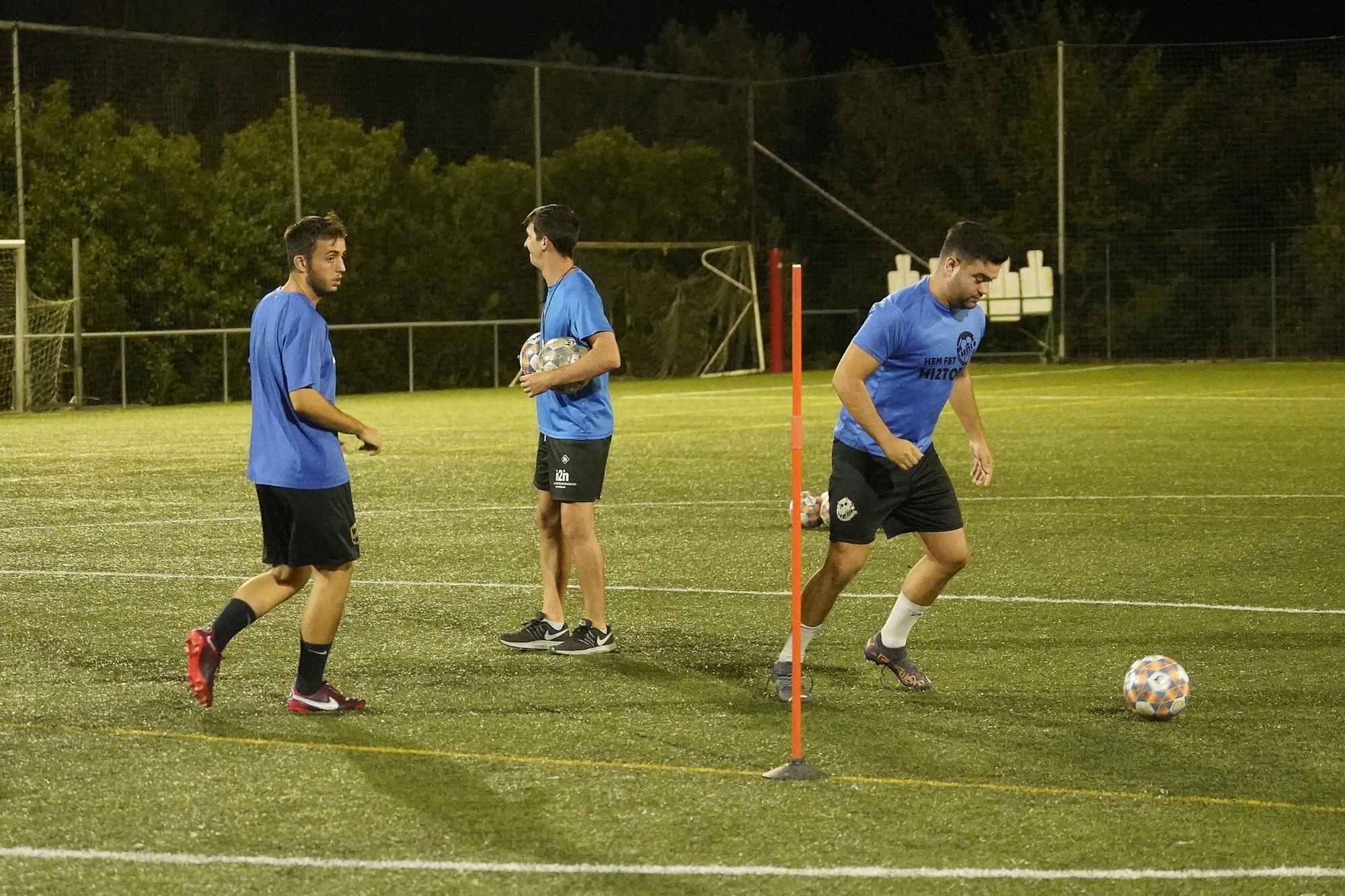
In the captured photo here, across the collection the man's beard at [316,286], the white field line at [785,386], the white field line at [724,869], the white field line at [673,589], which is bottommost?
the white field line at [724,869]

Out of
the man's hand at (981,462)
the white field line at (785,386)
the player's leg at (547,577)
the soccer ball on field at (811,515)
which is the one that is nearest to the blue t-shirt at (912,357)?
the man's hand at (981,462)

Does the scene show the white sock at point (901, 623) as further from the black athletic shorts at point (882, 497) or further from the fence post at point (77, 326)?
the fence post at point (77, 326)

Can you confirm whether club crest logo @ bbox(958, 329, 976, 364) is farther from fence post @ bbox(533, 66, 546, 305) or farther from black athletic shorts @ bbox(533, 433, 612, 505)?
fence post @ bbox(533, 66, 546, 305)

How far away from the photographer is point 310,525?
6.30 meters

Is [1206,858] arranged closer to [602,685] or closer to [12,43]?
[602,685]

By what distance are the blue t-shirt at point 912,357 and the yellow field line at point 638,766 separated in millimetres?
1510

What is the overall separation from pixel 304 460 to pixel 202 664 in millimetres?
780

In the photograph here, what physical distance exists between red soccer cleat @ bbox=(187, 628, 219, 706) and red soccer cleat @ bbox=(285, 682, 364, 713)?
29cm

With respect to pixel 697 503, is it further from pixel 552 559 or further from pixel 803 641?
pixel 803 641

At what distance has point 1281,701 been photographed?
6.55 m

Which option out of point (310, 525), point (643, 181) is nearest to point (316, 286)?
point (310, 525)

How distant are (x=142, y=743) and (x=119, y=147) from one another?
20.9 m

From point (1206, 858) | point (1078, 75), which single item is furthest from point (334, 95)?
point (1206, 858)

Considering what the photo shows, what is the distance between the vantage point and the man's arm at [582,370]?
288 inches
